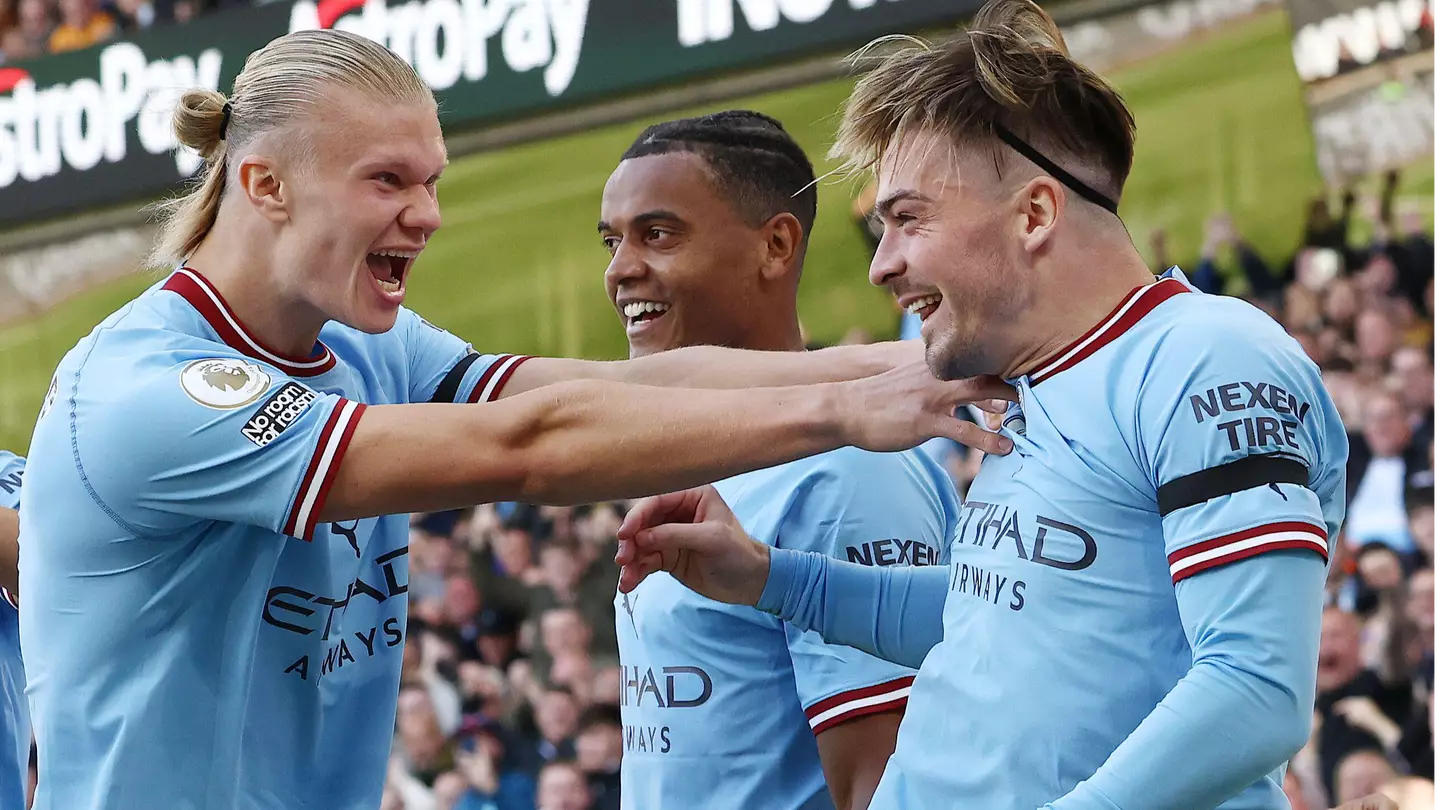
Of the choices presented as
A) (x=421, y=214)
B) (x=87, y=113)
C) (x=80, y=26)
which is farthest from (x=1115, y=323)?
(x=80, y=26)

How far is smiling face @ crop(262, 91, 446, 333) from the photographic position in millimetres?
→ 2408

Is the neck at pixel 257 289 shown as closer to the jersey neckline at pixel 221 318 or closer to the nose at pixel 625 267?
the jersey neckline at pixel 221 318

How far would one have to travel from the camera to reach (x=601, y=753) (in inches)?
293

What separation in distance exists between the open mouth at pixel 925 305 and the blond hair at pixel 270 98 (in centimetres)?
87

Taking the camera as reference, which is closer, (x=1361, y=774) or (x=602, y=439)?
(x=602, y=439)

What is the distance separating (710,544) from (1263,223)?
4.67 meters

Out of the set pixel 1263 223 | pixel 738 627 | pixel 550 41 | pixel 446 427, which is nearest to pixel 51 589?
pixel 446 427

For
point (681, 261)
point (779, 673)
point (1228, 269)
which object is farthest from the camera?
point (1228, 269)

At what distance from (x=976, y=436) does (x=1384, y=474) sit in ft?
13.9

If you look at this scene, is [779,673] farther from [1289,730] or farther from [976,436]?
[1289,730]

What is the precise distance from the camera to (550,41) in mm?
8906

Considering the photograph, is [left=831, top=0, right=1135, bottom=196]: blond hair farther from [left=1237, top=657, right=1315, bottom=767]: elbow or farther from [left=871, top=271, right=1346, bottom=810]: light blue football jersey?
[left=1237, top=657, right=1315, bottom=767]: elbow

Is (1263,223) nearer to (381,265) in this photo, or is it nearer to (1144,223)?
(1144,223)

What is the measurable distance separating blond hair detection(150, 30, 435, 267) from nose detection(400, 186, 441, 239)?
151mm
